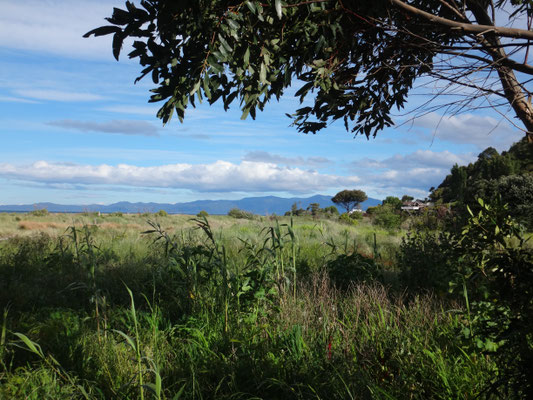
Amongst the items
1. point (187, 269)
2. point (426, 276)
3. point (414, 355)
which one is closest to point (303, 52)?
point (187, 269)

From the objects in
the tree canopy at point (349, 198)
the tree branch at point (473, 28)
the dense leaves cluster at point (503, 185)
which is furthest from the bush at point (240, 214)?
the tree branch at point (473, 28)

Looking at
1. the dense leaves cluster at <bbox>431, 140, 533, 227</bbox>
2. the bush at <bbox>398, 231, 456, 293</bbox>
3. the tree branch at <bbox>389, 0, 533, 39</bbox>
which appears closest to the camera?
the tree branch at <bbox>389, 0, 533, 39</bbox>

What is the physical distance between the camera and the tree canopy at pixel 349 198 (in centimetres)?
4712

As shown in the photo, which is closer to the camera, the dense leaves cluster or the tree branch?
the tree branch

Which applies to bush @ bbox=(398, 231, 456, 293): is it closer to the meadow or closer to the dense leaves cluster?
the meadow

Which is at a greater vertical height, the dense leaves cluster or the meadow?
the dense leaves cluster

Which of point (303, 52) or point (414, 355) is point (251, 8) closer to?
point (303, 52)

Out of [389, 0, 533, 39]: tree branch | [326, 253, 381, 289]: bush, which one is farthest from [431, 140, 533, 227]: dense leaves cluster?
[326, 253, 381, 289]: bush

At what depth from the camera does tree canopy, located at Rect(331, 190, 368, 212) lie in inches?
1855

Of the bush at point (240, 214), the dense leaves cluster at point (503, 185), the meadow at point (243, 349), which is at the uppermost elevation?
the dense leaves cluster at point (503, 185)

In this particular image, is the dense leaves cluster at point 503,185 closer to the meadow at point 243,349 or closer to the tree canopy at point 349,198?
the meadow at point 243,349

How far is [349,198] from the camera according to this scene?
157ft

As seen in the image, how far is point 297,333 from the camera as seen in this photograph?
124 inches

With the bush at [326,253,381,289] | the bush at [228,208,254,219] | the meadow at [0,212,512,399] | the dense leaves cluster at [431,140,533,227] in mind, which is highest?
the dense leaves cluster at [431,140,533,227]
